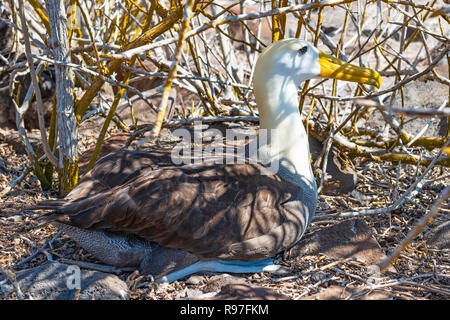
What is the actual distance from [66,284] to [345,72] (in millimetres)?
2278

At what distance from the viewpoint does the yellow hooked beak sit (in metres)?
3.85

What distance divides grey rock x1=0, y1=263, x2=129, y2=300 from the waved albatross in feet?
1.15

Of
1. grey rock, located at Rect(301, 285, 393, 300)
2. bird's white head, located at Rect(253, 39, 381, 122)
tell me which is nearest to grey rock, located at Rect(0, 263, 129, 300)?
grey rock, located at Rect(301, 285, 393, 300)

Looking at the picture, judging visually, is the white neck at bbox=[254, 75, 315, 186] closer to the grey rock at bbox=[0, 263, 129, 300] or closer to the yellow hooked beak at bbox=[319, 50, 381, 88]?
the yellow hooked beak at bbox=[319, 50, 381, 88]

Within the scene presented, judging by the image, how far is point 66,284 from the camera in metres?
2.95

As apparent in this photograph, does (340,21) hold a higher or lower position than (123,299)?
higher

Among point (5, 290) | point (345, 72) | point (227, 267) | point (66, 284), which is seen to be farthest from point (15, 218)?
point (345, 72)

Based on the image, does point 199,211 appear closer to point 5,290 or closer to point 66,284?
point 66,284

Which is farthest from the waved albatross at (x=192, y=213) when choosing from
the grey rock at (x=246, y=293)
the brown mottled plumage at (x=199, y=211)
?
the grey rock at (x=246, y=293)

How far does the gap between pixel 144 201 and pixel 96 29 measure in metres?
2.26

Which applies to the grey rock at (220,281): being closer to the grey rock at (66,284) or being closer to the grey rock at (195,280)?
the grey rock at (195,280)
